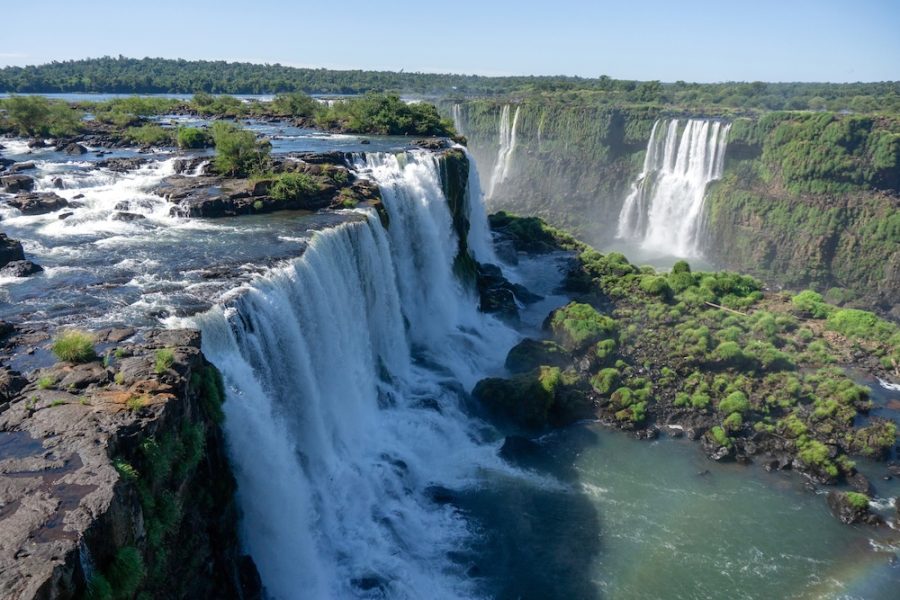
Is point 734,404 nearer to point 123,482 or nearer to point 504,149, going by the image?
point 123,482

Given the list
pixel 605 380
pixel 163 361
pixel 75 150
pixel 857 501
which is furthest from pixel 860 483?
pixel 75 150

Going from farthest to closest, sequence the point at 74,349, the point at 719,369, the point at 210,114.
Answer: the point at 210,114 < the point at 719,369 < the point at 74,349

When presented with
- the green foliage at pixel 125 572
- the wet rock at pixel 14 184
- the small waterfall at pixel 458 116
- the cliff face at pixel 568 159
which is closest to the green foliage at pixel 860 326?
the cliff face at pixel 568 159

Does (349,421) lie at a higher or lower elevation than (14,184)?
lower

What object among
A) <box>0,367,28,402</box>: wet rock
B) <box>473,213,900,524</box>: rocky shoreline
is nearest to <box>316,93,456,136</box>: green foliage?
<box>473,213,900,524</box>: rocky shoreline

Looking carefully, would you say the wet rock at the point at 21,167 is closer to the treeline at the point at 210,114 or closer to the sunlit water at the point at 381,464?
the sunlit water at the point at 381,464

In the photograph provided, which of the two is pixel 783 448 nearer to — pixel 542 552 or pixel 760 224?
pixel 542 552
